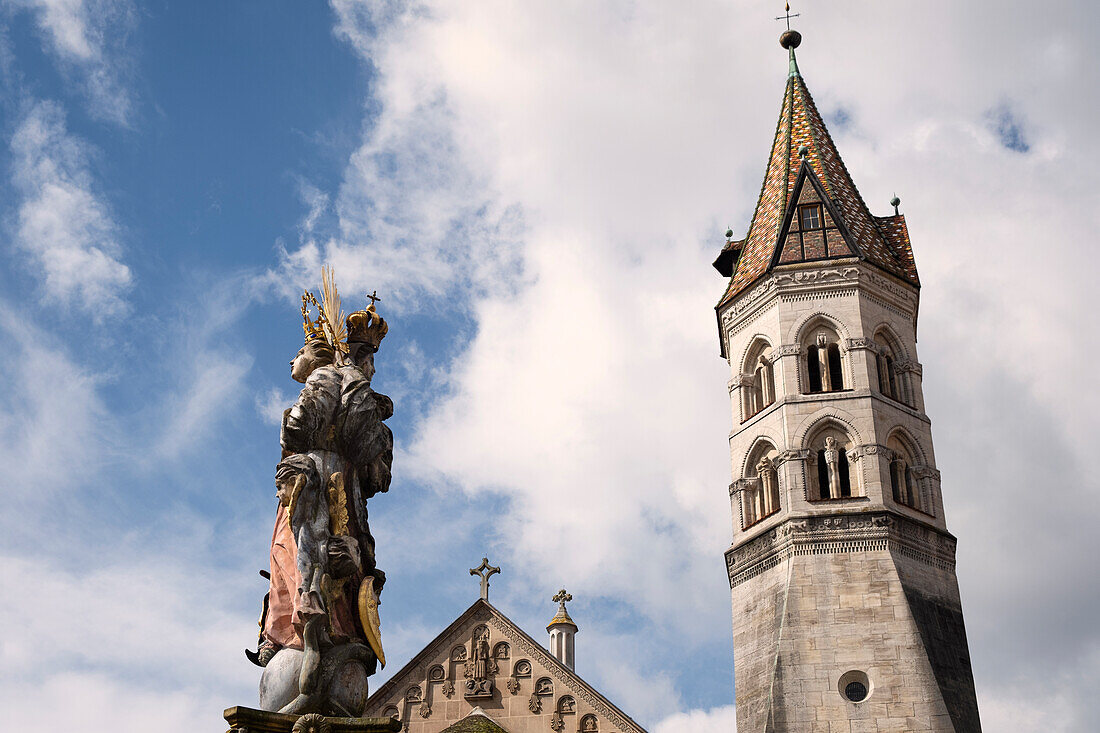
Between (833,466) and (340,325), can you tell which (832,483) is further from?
(340,325)

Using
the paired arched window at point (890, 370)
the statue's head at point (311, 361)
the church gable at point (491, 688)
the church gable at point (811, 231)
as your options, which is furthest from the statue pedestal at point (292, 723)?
the church gable at point (811, 231)

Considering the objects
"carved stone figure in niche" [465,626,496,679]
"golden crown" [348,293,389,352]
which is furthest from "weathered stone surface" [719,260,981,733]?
"golden crown" [348,293,389,352]

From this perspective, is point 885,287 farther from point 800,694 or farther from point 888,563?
point 800,694

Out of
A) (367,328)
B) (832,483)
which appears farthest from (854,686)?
(367,328)

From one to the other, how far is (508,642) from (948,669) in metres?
8.24

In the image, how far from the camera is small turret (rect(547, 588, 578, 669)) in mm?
25938

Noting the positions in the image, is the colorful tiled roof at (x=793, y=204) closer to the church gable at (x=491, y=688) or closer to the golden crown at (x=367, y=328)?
the church gable at (x=491, y=688)

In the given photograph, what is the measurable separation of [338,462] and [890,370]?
2055 centimetres

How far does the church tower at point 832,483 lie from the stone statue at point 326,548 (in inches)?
634

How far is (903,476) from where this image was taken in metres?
25.2

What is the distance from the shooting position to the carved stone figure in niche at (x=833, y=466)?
24.4 meters

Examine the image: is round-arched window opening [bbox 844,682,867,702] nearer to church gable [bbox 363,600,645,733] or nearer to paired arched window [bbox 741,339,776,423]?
church gable [bbox 363,600,645,733]

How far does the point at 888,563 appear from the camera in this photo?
76.5ft

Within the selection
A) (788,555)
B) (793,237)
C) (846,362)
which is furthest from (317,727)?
(793,237)
